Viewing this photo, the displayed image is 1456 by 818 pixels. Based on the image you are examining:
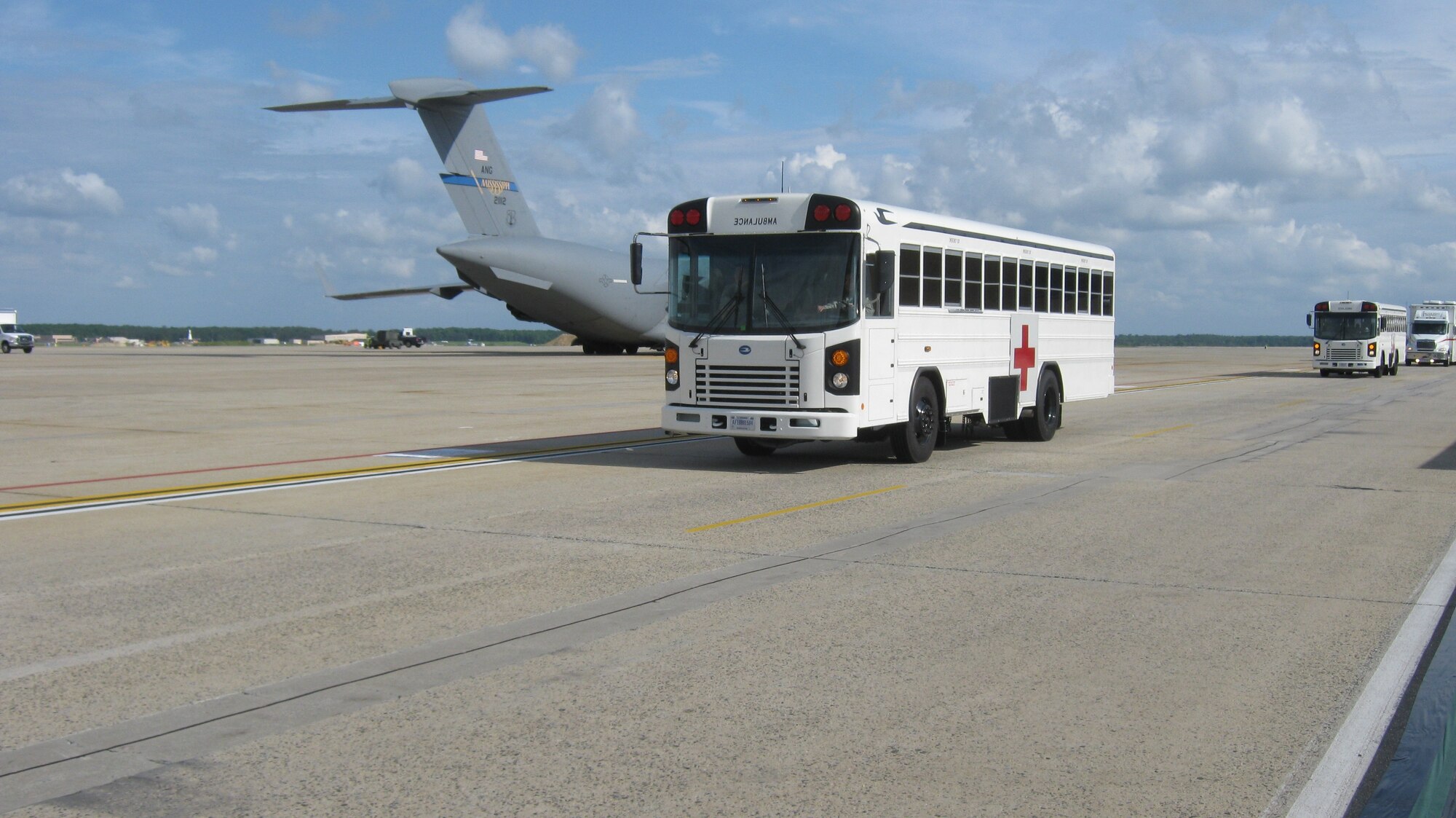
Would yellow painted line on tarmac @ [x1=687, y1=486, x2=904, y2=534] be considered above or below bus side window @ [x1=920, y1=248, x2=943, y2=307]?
below

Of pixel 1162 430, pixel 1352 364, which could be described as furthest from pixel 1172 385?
pixel 1162 430

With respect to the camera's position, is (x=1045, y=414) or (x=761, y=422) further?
(x=1045, y=414)

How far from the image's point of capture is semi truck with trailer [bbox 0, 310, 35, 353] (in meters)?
69.3

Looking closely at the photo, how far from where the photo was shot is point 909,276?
14.9 meters

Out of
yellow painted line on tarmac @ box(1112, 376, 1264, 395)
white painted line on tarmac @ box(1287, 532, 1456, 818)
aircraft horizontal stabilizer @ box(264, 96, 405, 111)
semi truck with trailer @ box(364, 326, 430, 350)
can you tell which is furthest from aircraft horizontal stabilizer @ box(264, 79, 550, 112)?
semi truck with trailer @ box(364, 326, 430, 350)

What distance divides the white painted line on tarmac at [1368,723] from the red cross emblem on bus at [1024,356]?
33.0 feet

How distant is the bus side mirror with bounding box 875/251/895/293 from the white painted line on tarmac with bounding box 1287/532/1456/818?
7261 millimetres

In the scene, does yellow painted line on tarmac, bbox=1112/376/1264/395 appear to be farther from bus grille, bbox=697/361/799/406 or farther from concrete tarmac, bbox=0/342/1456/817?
bus grille, bbox=697/361/799/406

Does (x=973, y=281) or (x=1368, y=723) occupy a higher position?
(x=973, y=281)

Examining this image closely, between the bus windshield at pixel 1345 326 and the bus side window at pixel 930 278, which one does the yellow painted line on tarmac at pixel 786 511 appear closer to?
the bus side window at pixel 930 278

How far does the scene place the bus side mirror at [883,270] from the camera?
46.0 feet

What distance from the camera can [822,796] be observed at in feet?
14.5

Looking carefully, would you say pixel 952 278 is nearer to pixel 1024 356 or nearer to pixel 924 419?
pixel 924 419

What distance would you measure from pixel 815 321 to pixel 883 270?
3.17ft
